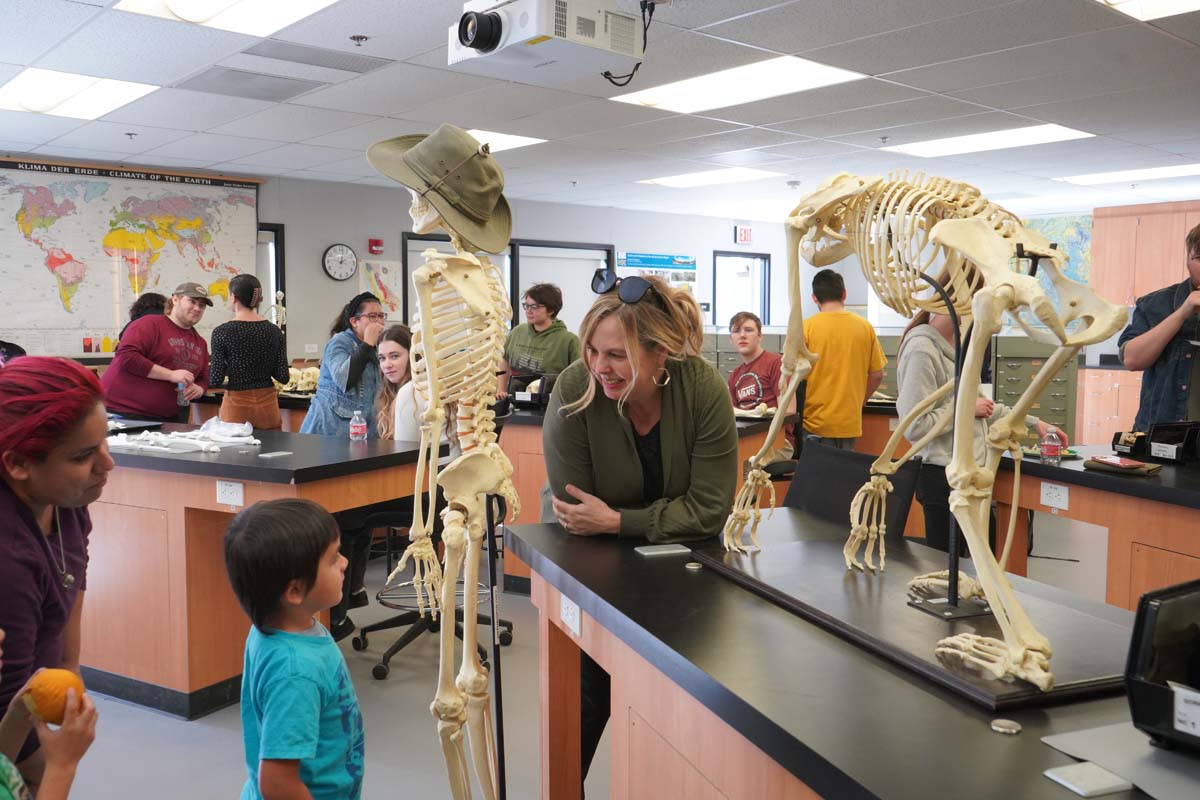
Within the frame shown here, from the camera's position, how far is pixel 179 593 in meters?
3.27

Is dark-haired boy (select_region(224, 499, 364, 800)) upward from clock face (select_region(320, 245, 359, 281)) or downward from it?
downward

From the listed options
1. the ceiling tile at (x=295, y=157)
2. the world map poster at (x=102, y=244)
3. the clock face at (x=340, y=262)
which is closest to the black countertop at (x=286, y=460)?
the ceiling tile at (x=295, y=157)

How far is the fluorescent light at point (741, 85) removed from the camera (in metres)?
5.04

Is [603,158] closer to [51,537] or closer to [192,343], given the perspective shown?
[192,343]

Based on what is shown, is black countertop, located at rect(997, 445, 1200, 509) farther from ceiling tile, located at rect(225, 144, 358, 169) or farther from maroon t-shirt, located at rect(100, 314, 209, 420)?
ceiling tile, located at rect(225, 144, 358, 169)

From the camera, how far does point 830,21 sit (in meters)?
4.14

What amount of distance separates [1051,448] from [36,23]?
15.4 ft

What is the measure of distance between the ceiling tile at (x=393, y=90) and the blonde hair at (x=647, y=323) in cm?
343

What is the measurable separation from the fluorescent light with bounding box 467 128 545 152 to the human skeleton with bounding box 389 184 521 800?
5055 mm

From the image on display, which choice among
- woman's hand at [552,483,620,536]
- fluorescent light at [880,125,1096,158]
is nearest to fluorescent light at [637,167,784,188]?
fluorescent light at [880,125,1096,158]

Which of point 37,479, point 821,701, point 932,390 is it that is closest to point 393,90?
point 932,390

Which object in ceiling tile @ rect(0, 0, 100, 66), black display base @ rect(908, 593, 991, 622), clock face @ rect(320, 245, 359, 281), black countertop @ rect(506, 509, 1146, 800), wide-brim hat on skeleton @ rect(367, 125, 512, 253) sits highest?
ceiling tile @ rect(0, 0, 100, 66)

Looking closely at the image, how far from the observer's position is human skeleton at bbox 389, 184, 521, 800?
1832 millimetres

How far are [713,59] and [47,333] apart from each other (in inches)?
233
